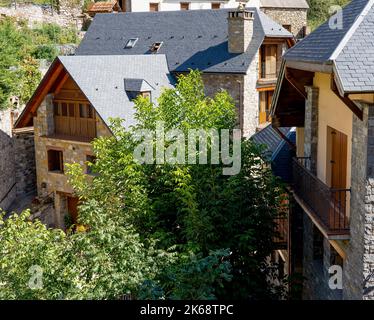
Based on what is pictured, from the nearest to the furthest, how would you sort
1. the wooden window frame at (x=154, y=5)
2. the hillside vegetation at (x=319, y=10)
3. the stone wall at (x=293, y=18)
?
the wooden window frame at (x=154, y=5)
the stone wall at (x=293, y=18)
the hillside vegetation at (x=319, y=10)

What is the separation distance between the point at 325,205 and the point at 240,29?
652 inches

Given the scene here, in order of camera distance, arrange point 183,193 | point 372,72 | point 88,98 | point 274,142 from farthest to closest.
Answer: point 88,98 < point 274,142 < point 183,193 < point 372,72

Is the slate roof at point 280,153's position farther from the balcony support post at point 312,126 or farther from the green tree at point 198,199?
the balcony support post at point 312,126

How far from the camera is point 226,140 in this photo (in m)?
12.7

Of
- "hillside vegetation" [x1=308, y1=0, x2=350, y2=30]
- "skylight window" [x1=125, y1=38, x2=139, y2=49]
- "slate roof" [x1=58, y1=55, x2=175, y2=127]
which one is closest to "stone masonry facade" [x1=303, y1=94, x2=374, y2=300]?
"slate roof" [x1=58, y1=55, x2=175, y2=127]

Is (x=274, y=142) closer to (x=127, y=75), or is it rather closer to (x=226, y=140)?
(x=226, y=140)

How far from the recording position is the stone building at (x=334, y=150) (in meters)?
8.73

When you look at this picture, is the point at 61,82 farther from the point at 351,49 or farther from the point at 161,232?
the point at 351,49

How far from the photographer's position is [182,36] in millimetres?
28406

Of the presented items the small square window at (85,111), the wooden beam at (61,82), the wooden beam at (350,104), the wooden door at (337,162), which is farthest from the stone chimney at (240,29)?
the wooden beam at (350,104)

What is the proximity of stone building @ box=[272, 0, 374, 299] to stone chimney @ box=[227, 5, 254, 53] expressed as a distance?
11911mm

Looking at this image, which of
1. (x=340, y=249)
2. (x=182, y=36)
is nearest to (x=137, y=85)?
(x=182, y=36)

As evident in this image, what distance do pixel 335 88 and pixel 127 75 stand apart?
16306 mm
